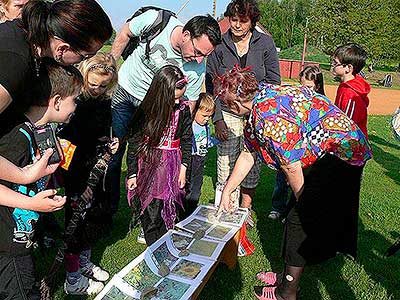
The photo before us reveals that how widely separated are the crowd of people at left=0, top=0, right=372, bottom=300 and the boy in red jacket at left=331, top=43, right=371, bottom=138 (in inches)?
48.8

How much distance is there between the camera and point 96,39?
2008 millimetres

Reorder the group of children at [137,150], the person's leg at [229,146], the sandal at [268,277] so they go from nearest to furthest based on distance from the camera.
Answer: the group of children at [137,150] → the sandal at [268,277] → the person's leg at [229,146]

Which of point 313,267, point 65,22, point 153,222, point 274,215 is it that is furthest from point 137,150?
point 274,215

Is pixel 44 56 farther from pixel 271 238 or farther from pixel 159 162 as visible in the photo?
pixel 271 238

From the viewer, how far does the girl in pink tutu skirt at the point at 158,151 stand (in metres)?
3.29

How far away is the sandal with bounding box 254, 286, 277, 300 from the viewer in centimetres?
335

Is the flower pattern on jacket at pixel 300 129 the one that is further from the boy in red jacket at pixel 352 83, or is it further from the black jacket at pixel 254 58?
the boy in red jacket at pixel 352 83

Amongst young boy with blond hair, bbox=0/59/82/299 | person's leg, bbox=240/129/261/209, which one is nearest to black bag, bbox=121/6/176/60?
young boy with blond hair, bbox=0/59/82/299

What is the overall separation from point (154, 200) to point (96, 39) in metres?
1.65

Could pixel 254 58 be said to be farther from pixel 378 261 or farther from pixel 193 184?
pixel 378 261

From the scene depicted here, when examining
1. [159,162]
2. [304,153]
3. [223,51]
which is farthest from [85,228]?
[223,51]

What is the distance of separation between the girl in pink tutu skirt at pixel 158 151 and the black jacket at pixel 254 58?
1.04 metres

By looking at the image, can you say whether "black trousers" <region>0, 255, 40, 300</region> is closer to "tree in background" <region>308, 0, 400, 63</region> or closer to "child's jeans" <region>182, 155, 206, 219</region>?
"child's jeans" <region>182, 155, 206, 219</region>

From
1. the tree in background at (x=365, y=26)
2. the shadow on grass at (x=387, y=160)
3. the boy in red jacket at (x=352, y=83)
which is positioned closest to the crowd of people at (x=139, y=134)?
the boy in red jacket at (x=352, y=83)
